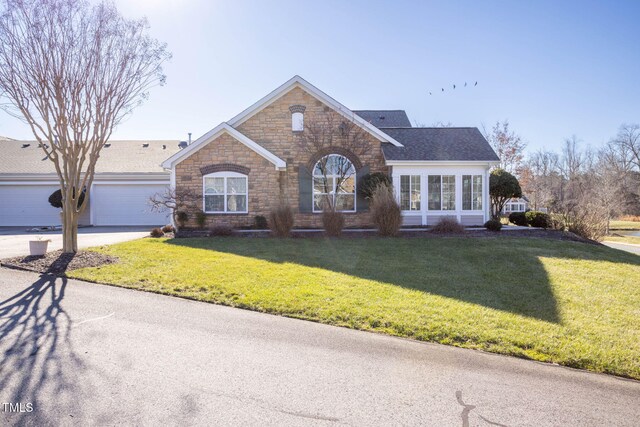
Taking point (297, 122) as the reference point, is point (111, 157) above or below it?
below

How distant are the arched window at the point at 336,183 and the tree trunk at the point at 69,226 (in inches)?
382

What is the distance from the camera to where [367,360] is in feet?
14.6

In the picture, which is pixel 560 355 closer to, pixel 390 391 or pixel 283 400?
pixel 390 391

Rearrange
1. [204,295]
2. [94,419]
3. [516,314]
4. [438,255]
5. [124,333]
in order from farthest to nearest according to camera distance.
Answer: [438,255] < [204,295] < [516,314] < [124,333] < [94,419]

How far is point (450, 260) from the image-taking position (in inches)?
402

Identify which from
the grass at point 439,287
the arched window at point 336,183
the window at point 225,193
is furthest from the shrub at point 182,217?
the arched window at point 336,183

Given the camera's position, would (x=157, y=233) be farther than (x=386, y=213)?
Yes

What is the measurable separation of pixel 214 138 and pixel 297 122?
12.6ft

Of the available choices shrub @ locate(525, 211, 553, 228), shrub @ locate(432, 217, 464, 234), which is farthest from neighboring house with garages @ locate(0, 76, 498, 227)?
shrub @ locate(432, 217, 464, 234)

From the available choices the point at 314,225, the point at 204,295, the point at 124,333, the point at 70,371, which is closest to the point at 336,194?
the point at 314,225

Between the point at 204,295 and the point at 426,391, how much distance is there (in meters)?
4.46

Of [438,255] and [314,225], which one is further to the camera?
[314,225]

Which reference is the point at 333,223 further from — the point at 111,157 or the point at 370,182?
the point at 111,157

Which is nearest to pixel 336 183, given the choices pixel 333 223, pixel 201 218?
pixel 333 223
